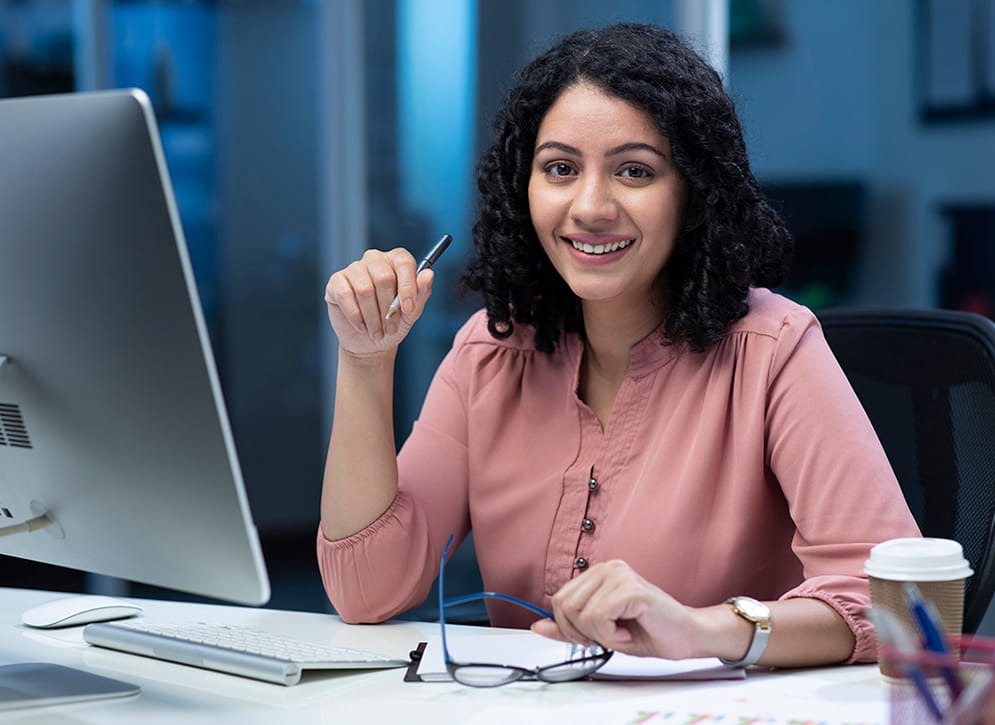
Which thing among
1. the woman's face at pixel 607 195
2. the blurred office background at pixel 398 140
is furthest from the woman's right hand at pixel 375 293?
the blurred office background at pixel 398 140

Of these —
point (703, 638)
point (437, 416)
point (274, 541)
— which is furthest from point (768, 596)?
point (274, 541)

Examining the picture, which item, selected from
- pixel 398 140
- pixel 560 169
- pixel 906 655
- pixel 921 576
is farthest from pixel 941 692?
pixel 398 140

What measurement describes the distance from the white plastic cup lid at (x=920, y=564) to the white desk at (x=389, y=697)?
0.40 feet

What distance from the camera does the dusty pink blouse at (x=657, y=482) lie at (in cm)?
135

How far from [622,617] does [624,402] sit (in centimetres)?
48

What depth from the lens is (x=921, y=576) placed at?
1030 millimetres

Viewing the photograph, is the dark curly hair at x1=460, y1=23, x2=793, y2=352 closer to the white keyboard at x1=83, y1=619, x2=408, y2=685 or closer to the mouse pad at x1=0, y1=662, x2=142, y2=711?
the white keyboard at x1=83, y1=619, x2=408, y2=685

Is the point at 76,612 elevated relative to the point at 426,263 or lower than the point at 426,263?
lower

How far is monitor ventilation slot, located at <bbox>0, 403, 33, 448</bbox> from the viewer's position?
3.54 feet

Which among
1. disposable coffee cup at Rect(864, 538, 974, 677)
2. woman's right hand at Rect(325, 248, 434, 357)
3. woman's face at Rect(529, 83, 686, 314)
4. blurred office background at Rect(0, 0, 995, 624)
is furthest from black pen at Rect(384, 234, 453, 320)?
blurred office background at Rect(0, 0, 995, 624)

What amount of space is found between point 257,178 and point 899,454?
3801mm

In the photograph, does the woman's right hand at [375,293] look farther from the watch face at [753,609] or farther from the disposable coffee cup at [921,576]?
the disposable coffee cup at [921,576]

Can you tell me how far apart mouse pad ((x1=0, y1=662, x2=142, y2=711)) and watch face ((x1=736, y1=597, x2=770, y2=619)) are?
0.59 meters

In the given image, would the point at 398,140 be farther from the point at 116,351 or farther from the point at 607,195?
the point at 116,351
